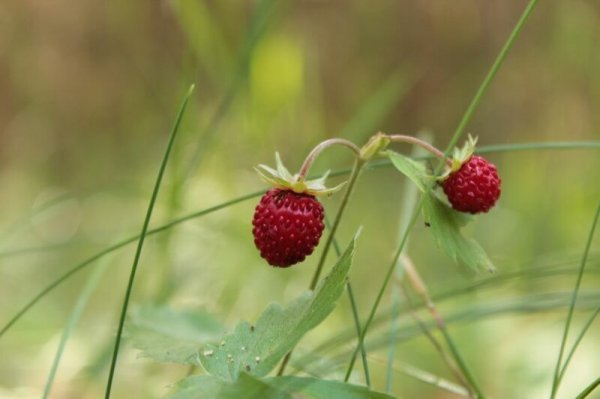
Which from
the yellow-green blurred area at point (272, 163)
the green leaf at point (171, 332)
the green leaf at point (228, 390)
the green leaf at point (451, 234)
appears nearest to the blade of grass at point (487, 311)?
the yellow-green blurred area at point (272, 163)

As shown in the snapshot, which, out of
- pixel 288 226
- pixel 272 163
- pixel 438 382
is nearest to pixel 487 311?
pixel 438 382

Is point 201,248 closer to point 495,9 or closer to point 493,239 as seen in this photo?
point 493,239

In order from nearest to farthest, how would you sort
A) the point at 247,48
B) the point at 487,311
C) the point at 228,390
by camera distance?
1. the point at 228,390
2. the point at 487,311
3. the point at 247,48

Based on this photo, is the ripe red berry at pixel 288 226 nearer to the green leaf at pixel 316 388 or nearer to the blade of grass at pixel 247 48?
the green leaf at pixel 316 388

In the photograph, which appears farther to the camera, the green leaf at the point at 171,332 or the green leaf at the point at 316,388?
the green leaf at the point at 171,332

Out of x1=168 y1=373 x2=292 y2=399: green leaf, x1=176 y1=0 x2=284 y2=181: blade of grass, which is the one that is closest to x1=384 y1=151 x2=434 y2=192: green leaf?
x1=168 y1=373 x2=292 y2=399: green leaf

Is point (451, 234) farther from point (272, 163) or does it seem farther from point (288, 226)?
point (272, 163)

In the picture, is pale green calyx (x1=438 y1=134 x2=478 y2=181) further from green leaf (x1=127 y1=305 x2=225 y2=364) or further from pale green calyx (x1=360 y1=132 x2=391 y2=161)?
green leaf (x1=127 y1=305 x2=225 y2=364)
